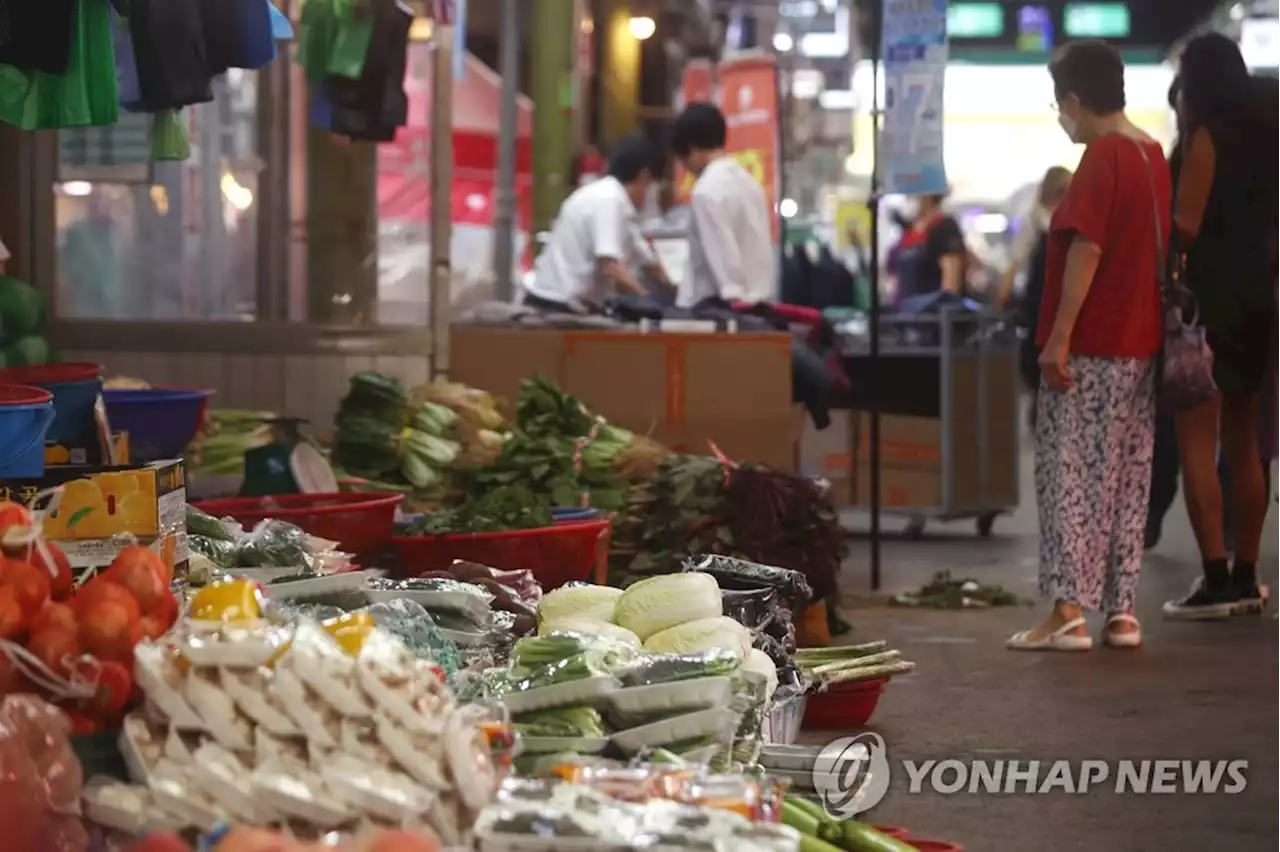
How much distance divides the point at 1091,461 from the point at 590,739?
448cm

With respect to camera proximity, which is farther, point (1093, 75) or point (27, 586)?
point (1093, 75)

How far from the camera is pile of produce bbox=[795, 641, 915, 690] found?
6.30m

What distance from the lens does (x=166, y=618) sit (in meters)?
4.09

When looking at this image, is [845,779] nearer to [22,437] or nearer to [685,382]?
[22,437]

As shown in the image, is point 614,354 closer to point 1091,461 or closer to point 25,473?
point 1091,461

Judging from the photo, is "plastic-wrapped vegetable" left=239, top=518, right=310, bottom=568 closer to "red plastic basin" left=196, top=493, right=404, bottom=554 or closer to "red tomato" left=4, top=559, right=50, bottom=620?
"red plastic basin" left=196, top=493, right=404, bottom=554

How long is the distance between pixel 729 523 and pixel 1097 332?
1678 mm

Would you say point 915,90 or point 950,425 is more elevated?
point 915,90

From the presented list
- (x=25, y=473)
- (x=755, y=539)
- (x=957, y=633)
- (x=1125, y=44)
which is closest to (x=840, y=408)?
(x=957, y=633)

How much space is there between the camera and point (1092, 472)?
8.18 metres

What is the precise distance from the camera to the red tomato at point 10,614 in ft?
12.6

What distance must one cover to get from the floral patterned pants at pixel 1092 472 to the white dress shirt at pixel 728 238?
12.2 ft

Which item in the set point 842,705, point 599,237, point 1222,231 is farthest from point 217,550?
point 599,237

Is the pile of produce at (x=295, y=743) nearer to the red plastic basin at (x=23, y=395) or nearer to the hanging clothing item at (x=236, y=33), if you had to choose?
the red plastic basin at (x=23, y=395)
